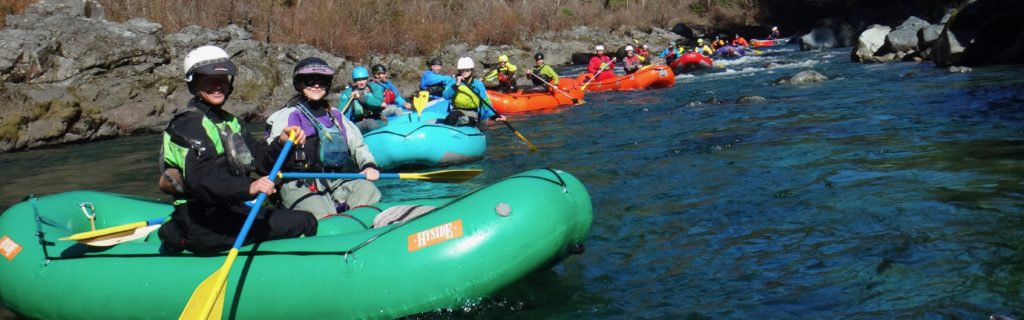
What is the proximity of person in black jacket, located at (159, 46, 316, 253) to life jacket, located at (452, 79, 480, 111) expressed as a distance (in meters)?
7.02

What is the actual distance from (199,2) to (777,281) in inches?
706

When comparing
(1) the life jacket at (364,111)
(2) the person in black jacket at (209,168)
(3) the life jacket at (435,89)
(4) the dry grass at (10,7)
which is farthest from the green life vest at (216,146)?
(4) the dry grass at (10,7)

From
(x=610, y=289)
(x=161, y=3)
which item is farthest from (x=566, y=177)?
(x=161, y=3)

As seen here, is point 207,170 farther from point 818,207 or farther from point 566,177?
point 818,207

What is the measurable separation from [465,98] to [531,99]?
303 cm

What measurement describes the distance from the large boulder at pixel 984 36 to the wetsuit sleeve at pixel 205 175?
45.6 ft

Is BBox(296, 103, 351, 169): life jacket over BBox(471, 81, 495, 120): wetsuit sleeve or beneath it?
over

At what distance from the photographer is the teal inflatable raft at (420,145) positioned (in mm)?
8805

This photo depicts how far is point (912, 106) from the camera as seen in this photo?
33.9 ft

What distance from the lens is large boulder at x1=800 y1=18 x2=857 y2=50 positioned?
26.5 meters

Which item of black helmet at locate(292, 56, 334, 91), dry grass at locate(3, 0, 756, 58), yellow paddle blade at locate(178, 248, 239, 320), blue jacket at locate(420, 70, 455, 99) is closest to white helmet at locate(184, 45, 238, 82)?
yellow paddle blade at locate(178, 248, 239, 320)

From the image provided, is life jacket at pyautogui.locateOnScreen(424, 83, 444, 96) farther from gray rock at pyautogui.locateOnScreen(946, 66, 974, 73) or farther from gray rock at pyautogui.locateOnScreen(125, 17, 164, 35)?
gray rock at pyautogui.locateOnScreen(946, 66, 974, 73)

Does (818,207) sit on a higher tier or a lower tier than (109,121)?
higher

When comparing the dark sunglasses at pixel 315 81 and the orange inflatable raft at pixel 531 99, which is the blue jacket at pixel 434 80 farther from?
the dark sunglasses at pixel 315 81
